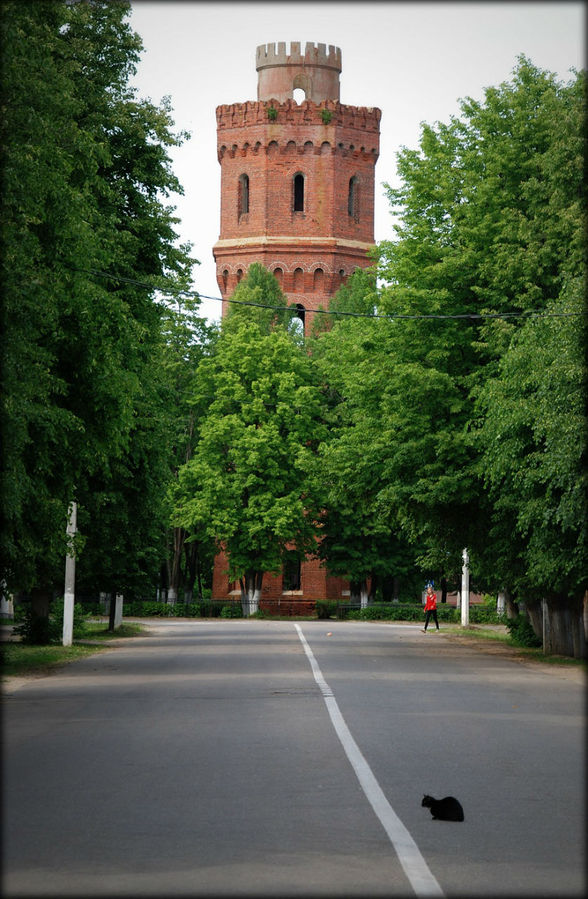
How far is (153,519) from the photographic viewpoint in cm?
3853

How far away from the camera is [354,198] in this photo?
91.5 meters

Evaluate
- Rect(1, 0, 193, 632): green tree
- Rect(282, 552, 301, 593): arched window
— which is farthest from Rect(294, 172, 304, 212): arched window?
Rect(1, 0, 193, 632): green tree

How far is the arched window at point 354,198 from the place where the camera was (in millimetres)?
91188

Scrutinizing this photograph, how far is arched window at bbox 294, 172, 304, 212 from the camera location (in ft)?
296

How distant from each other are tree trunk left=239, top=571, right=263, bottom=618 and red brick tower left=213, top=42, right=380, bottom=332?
1982 centimetres

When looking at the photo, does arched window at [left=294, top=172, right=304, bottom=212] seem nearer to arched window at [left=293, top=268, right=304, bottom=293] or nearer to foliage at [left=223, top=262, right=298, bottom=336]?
arched window at [left=293, top=268, right=304, bottom=293]

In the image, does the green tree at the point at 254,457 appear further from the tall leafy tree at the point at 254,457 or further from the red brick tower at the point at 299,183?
the red brick tower at the point at 299,183

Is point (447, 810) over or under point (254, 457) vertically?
under

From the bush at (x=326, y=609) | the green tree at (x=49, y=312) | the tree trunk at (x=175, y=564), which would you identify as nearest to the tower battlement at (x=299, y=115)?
the tree trunk at (x=175, y=564)

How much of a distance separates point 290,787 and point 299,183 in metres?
81.9

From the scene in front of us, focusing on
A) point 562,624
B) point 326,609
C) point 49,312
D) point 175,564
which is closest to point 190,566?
point 175,564

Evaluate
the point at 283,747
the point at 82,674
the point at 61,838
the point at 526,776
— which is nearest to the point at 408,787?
the point at 526,776

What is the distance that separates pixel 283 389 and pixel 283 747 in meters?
64.6

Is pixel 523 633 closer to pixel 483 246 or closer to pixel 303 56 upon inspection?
pixel 483 246
